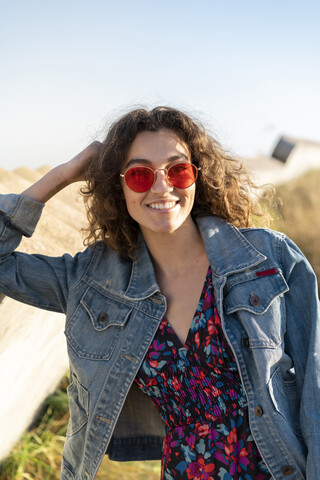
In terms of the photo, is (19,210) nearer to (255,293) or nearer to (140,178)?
(140,178)

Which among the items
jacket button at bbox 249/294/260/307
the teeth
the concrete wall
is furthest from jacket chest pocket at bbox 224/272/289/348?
the concrete wall

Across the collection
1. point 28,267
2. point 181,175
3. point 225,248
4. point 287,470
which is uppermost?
point 181,175

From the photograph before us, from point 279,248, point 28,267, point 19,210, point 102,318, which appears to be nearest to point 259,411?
point 279,248

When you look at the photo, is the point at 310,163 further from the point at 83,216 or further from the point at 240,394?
the point at 240,394

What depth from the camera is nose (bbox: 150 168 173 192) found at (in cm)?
220

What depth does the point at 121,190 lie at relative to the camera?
99.0 inches

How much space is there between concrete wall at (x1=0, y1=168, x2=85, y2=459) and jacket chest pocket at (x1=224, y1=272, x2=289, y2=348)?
0.96 metres

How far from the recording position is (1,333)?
2645 millimetres

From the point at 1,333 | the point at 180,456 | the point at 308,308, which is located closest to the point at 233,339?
the point at 308,308

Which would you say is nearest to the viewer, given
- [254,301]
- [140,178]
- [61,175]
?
[254,301]

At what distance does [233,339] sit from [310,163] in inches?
354

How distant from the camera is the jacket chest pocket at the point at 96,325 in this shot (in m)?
2.29

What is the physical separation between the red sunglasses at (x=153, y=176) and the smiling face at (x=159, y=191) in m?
0.02

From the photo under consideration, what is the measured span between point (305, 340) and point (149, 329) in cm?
58
